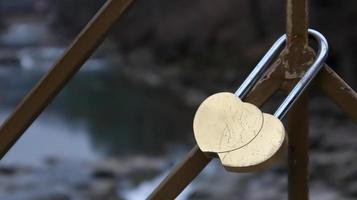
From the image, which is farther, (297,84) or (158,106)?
(158,106)

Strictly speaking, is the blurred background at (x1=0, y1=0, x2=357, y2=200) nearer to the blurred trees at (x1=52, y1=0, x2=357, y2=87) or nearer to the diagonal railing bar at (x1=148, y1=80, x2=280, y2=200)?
the blurred trees at (x1=52, y1=0, x2=357, y2=87)

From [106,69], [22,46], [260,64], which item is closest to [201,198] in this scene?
[260,64]

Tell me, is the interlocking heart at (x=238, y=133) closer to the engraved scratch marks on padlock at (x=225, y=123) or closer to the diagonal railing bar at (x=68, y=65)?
the engraved scratch marks on padlock at (x=225, y=123)

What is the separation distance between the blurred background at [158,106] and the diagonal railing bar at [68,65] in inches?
85.0

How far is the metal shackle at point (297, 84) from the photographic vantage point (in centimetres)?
98

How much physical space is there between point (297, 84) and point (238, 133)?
135mm

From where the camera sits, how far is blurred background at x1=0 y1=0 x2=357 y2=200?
11.8 m

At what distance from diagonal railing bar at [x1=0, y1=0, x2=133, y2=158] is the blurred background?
2159 mm

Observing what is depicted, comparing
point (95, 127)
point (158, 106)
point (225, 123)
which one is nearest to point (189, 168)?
point (225, 123)

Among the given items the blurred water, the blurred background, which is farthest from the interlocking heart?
the blurred water

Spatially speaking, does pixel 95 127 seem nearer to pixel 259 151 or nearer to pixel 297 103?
pixel 297 103

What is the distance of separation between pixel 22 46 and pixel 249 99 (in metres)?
39.1

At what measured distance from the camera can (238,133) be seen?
916mm

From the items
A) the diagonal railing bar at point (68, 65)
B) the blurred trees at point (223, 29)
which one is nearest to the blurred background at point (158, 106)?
the blurred trees at point (223, 29)
